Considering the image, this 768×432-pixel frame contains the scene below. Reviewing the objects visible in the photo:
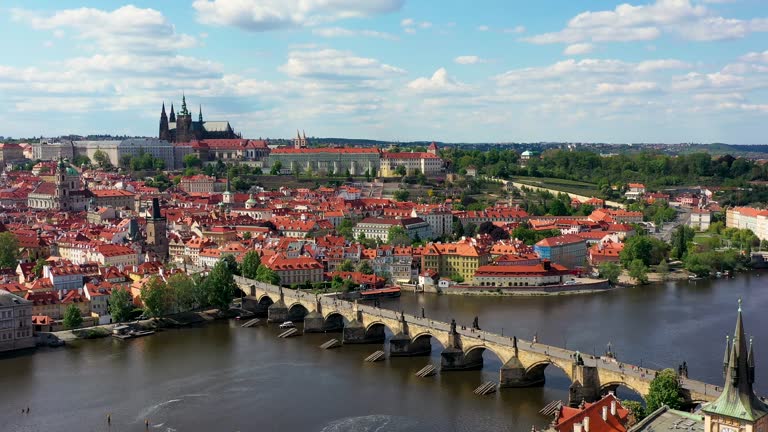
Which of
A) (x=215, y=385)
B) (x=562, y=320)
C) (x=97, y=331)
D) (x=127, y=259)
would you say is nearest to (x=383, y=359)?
(x=215, y=385)

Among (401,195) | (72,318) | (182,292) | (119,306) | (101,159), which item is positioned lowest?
(72,318)

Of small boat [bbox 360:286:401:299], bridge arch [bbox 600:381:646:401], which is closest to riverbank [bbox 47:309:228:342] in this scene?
small boat [bbox 360:286:401:299]

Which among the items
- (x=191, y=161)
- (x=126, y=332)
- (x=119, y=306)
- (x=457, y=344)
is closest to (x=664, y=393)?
(x=457, y=344)

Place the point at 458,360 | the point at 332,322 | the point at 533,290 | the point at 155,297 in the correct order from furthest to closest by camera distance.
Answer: the point at 533,290 → the point at 155,297 → the point at 332,322 → the point at 458,360

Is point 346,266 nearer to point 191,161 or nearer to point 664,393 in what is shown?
point 664,393

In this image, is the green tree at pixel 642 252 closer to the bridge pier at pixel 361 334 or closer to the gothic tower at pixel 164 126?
the bridge pier at pixel 361 334
